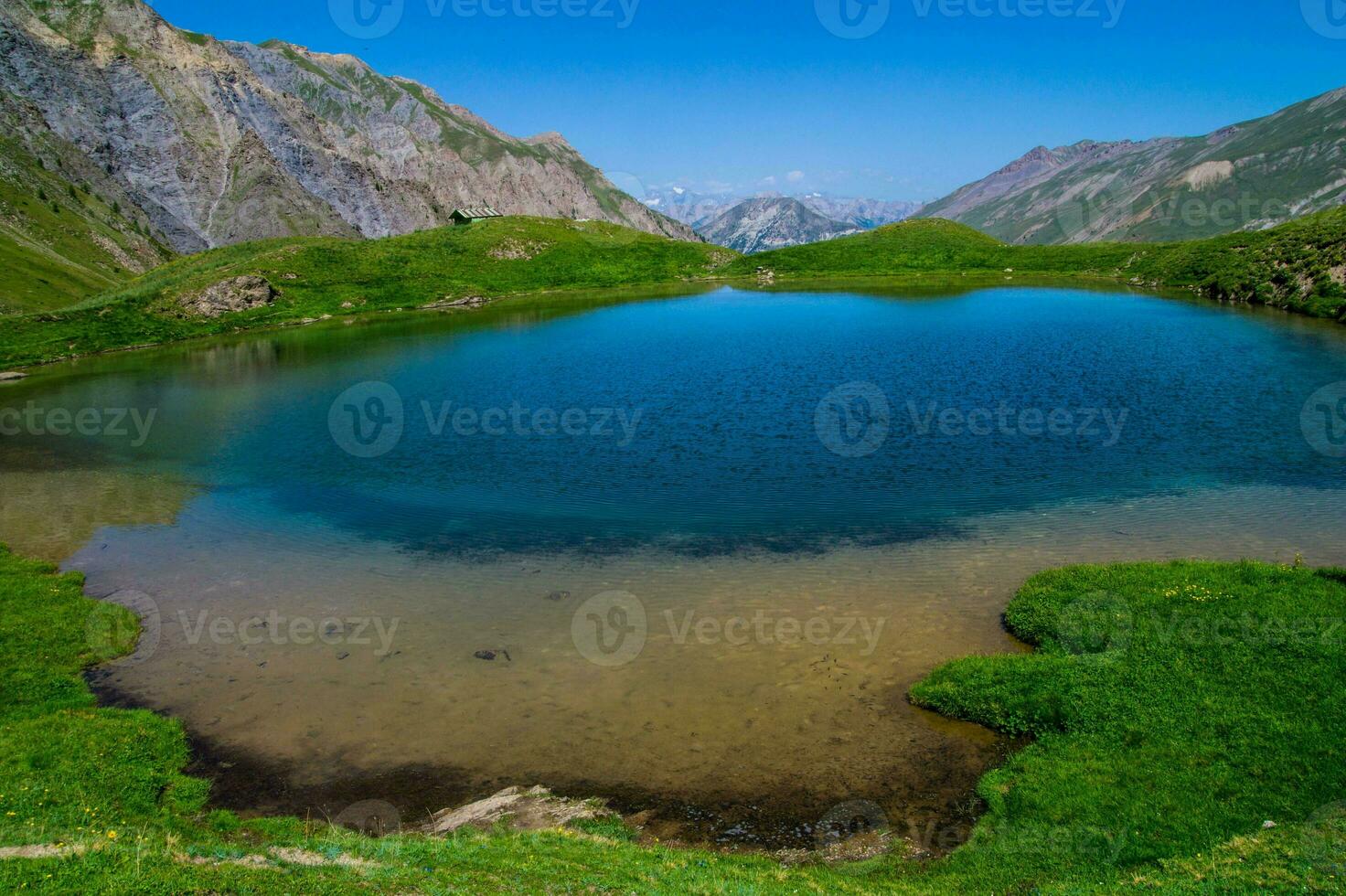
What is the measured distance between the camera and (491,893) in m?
11.9

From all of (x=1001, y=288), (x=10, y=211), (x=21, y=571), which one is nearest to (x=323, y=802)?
(x=21, y=571)

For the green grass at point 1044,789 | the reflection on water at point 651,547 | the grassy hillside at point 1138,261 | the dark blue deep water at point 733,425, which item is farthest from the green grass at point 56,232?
the grassy hillside at point 1138,261

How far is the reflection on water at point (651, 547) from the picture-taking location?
18719 mm

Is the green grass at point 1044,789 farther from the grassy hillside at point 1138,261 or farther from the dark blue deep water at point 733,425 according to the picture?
the grassy hillside at point 1138,261

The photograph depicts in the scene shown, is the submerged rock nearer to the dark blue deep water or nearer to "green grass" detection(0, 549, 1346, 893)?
"green grass" detection(0, 549, 1346, 893)

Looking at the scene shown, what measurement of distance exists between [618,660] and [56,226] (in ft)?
547

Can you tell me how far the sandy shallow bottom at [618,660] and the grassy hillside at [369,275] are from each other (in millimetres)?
69480

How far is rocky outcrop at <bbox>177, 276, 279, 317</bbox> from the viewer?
9906cm

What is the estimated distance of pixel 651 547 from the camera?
98.4 ft

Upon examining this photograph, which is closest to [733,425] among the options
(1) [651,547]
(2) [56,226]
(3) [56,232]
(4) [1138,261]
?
(1) [651,547]

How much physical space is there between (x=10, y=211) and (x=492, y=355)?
115 meters

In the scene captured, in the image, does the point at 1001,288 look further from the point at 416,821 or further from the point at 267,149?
the point at 267,149

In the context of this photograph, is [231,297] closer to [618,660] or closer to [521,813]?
[618,660]

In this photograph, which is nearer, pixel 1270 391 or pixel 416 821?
pixel 416 821
